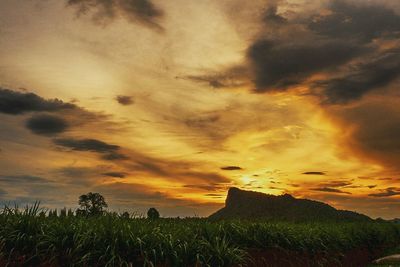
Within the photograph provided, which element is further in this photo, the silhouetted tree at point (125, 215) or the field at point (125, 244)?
the silhouetted tree at point (125, 215)

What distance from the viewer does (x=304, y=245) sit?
50.3 feet

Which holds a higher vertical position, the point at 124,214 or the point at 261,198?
the point at 261,198

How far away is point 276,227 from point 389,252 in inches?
508

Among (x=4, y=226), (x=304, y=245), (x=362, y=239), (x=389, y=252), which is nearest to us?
(x=4, y=226)

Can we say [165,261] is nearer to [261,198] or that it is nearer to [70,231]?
[70,231]

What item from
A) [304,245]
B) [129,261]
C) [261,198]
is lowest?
[129,261]

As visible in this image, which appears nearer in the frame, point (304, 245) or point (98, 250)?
point (98, 250)

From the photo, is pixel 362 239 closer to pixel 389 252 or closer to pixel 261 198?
pixel 389 252

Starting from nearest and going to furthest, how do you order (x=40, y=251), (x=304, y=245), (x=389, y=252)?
1. (x=40, y=251)
2. (x=304, y=245)
3. (x=389, y=252)

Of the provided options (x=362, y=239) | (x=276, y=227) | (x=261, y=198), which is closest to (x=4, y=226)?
(x=276, y=227)

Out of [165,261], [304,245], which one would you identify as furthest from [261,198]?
[165,261]

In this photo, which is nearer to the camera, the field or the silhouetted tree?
the field

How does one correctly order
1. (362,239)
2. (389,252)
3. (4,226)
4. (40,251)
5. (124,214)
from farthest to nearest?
(389,252), (362,239), (124,214), (4,226), (40,251)

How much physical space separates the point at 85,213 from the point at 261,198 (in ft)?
194
